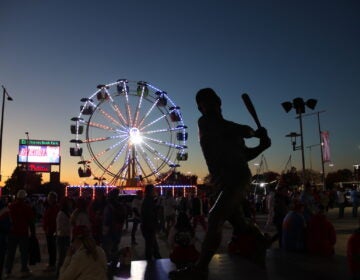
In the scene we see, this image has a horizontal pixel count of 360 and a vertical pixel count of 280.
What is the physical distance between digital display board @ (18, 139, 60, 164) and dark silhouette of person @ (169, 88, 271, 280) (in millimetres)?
53806

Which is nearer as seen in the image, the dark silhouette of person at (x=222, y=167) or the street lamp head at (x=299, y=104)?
the dark silhouette of person at (x=222, y=167)

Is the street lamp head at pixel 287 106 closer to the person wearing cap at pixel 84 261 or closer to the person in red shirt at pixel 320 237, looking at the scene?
the person in red shirt at pixel 320 237

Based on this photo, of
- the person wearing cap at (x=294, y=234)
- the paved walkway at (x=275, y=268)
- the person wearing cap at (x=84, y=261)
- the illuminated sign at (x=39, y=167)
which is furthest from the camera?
the illuminated sign at (x=39, y=167)

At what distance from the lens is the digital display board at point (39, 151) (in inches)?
2181

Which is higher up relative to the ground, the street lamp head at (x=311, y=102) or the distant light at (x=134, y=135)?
the distant light at (x=134, y=135)

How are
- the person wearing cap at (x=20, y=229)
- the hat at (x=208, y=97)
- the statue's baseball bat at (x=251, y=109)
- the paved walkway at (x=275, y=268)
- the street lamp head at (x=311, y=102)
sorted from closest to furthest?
the statue's baseball bat at (x=251, y=109)
the hat at (x=208, y=97)
the paved walkway at (x=275, y=268)
the person wearing cap at (x=20, y=229)
the street lamp head at (x=311, y=102)

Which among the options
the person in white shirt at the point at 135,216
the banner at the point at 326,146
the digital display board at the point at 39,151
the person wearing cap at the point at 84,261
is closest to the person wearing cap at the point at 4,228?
the person wearing cap at the point at 84,261

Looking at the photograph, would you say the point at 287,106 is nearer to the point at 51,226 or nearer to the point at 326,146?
the point at 51,226

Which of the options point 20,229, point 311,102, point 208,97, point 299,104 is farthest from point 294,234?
point 311,102

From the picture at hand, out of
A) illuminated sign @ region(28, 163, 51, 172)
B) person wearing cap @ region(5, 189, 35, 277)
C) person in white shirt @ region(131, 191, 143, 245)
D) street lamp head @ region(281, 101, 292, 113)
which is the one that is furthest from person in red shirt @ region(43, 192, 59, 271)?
illuminated sign @ region(28, 163, 51, 172)

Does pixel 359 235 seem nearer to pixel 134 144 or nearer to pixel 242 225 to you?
pixel 242 225

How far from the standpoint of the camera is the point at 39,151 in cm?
5731

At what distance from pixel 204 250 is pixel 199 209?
12149 millimetres

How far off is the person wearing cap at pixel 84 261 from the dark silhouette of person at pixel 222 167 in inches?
29.9
